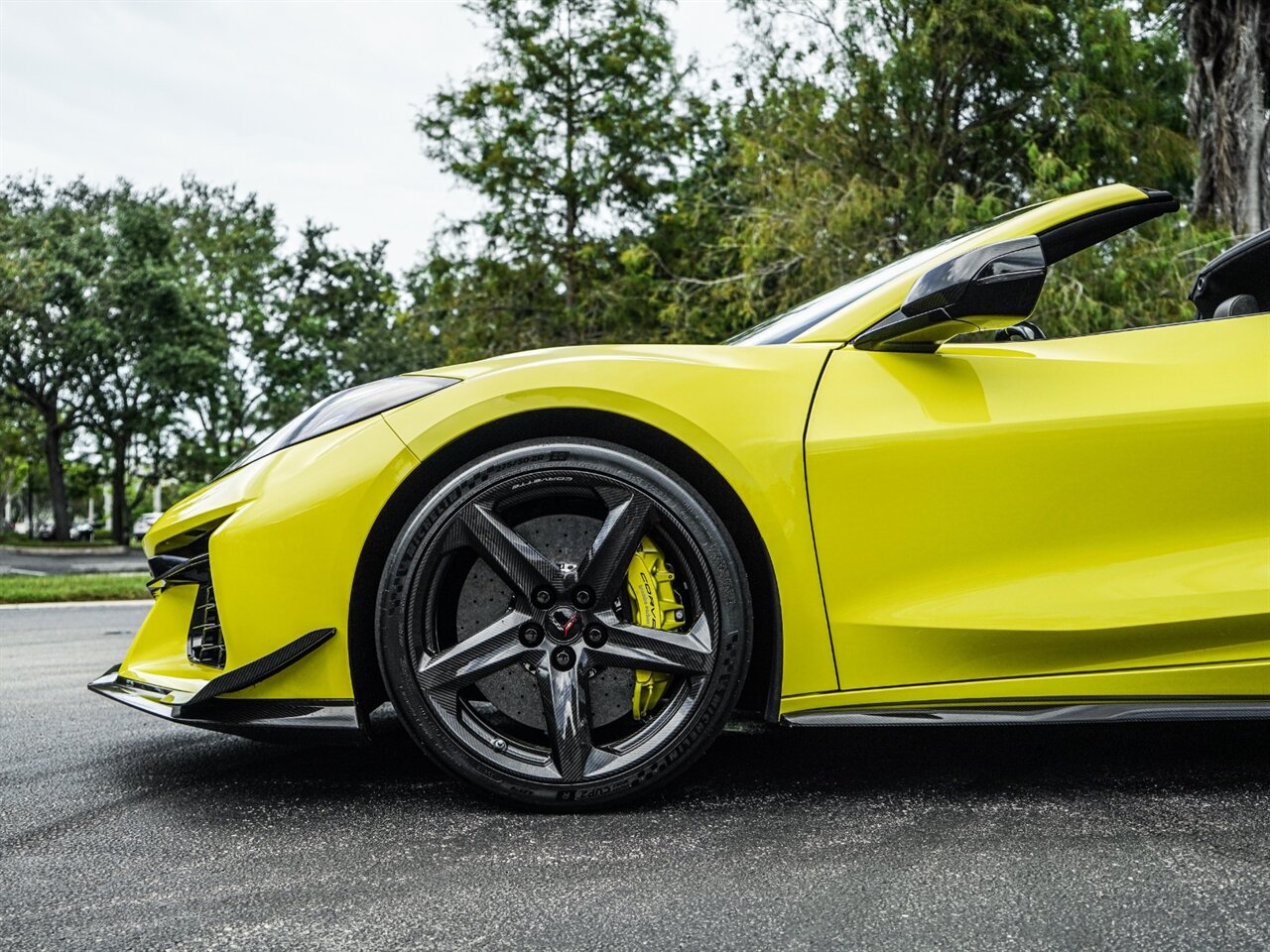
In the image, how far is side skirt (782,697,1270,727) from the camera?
2162mm

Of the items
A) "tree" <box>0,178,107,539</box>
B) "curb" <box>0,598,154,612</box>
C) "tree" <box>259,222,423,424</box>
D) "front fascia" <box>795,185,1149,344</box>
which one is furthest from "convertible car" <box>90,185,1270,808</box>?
"tree" <box>259,222,423,424</box>

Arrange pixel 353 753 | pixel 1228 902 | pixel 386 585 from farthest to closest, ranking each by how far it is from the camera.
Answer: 1. pixel 353 753
2. pixel 386 585
3. pixel 1228 902

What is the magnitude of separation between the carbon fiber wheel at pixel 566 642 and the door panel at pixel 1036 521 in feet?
0.85

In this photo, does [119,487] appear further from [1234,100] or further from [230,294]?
[1234,100]

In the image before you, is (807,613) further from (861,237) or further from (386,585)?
(861,237)

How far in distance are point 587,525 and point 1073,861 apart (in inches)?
43.2

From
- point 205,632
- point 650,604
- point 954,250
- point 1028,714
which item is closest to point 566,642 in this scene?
point 650,604

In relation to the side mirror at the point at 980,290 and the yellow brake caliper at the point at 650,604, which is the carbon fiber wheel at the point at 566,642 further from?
the side mirror at the point at 980,290

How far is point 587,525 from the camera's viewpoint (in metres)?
2.29

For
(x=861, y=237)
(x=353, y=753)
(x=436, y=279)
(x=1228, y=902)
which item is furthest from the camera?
(x=436, y=279)

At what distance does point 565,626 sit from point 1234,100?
10.3 m

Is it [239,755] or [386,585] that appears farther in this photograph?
[239,755]

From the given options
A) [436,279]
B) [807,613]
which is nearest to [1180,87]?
[436,279]

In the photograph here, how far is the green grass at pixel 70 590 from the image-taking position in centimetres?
923
